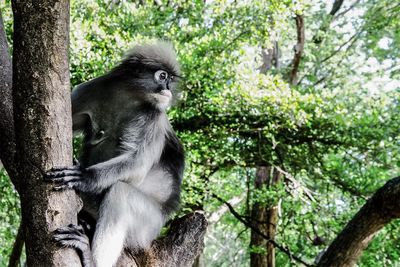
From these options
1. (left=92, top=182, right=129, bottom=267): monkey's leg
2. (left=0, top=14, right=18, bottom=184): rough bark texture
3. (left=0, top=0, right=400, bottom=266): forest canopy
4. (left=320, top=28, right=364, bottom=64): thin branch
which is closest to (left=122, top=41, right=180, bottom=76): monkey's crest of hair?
(left=92, top=182, right=129, bottom=267): monkey's leg

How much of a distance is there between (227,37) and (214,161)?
70.3 inches

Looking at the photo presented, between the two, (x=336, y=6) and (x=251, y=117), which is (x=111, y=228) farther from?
(x=336, y=6)

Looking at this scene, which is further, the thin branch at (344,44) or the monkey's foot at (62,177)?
the thin branch at (344,44)

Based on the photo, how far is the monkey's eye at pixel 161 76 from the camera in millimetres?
3709

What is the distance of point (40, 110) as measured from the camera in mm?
2078

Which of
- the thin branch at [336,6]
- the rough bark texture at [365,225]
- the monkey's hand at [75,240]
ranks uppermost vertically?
the thin branch at [336,6]

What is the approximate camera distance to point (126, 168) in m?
3.22

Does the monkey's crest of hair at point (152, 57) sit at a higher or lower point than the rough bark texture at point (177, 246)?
higher

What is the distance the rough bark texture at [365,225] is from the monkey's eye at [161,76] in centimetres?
203

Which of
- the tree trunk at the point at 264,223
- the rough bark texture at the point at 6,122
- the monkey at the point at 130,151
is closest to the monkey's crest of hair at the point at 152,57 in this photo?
the monkey at the point at 130,151

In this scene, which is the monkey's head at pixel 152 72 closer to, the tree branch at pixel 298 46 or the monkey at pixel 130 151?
the monkey at pixel 130 151

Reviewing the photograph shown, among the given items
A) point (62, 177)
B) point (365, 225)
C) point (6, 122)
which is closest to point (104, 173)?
point (6, 122)

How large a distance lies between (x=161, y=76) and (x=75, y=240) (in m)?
1.68

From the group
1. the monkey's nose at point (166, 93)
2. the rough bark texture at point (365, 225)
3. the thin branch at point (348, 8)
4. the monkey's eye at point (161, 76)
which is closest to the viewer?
the monkey's nose at point (166, 93)
